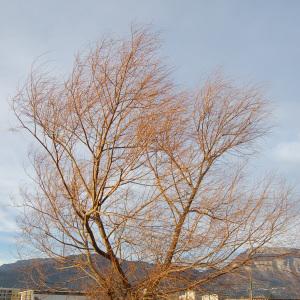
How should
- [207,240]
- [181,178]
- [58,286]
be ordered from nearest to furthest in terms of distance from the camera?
[207,240] → [181,178] → [58,286]

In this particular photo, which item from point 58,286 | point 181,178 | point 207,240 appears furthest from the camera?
point 58,286

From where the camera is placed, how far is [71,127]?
7.80m

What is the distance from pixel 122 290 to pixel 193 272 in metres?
1.27

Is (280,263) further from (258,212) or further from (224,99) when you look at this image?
(224,99)

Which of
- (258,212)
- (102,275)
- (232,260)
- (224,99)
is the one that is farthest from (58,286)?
(224,99)

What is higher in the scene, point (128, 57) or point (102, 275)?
point (128, 57)

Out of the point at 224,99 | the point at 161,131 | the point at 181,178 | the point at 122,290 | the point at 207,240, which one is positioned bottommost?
the point at 122,290

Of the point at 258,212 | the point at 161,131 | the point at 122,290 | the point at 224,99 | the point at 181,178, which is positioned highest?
the point at 224,99

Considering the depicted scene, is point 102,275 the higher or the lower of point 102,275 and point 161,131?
the lower

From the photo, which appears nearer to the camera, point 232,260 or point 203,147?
point 232,260

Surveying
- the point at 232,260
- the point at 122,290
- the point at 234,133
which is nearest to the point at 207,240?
the point at 232,260

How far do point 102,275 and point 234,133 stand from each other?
362 centimetres

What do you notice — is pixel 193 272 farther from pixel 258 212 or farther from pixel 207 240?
pixel 258 212

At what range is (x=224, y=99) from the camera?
9297 millimetres
